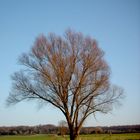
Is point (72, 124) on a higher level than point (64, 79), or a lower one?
lower

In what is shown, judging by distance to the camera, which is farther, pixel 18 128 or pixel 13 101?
pixel 18 128

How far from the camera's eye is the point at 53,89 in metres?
28.4

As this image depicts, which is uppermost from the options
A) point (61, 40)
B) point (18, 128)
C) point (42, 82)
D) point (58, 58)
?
point (18, 128)

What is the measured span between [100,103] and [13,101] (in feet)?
26.2

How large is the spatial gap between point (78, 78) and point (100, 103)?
3.33m

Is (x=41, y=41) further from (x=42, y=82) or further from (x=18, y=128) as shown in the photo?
(x=18, y=128)

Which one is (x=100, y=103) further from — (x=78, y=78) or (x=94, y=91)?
(x=78, y=78)

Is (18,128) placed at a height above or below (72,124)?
above

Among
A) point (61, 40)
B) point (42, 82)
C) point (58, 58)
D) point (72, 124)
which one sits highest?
point (61, 40)

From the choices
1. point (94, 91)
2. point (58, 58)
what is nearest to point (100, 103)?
point (94, 91)

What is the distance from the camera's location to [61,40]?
29.4m

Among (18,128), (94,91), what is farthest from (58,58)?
(18,128)

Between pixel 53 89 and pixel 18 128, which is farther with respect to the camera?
pixel 18 128

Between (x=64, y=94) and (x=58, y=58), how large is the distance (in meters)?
3.23
